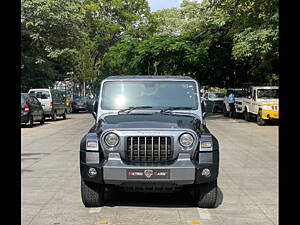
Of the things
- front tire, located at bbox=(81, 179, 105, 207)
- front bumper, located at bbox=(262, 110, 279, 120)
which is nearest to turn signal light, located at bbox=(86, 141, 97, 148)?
front tire, located at bbox=(81, 179, 105, 207)

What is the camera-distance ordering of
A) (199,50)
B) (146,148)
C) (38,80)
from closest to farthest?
(146,148) < (199,50) < (38,80)

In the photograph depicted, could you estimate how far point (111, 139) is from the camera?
7.11 meters

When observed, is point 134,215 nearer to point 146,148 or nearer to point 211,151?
point 146,148

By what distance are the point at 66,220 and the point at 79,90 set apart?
65960 millimetres

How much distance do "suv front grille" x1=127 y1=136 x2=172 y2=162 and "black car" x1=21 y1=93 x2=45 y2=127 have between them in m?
17.6

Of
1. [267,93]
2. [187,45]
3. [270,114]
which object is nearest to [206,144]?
[270,114]

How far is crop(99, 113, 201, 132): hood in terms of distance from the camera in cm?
723

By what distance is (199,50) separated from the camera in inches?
1266

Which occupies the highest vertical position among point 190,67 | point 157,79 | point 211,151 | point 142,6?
point 142,6

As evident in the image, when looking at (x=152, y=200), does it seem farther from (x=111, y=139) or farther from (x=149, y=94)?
(x=149, y=94)

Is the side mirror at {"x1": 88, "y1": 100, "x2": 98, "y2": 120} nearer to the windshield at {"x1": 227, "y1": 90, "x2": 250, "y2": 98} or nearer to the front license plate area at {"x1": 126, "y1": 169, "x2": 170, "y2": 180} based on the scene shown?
the front license plate area at {"x1": 126, "y1": 169, "x2": 170, "y2": 180}

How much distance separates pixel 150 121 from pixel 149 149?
0.51 metres

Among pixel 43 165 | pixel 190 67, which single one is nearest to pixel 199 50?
pixel 190 67

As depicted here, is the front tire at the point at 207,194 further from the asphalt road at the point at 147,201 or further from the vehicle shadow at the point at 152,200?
the vehicle shadow at the point at 152,200
